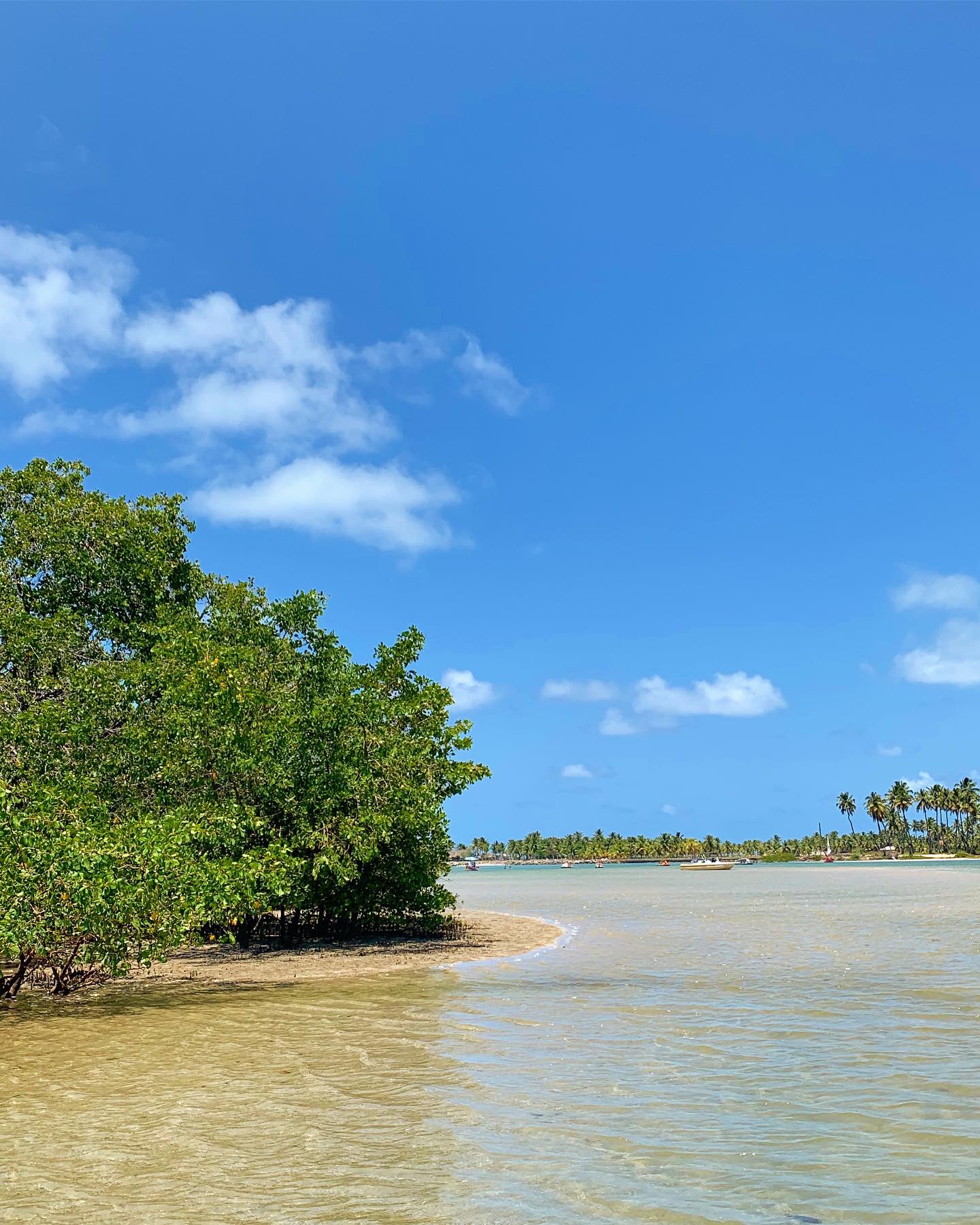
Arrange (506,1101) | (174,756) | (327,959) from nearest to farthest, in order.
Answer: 1. (506,1101)
2. (174,756)
3. (327,959)

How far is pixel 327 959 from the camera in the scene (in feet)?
80.3

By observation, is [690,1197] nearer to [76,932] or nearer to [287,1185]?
[287,1185]

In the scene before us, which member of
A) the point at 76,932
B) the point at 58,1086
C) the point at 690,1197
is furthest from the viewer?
the point at 76,932

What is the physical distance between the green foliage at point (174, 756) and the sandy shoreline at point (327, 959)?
102 centimetres

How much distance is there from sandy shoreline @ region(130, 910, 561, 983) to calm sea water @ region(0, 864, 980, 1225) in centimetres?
180

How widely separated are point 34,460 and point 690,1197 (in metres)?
29.3

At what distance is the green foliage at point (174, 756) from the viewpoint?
1692 centimetres

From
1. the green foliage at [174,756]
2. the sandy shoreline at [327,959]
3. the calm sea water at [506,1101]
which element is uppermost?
the green foliage at [174,756]

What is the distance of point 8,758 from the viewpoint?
2270 centimetres

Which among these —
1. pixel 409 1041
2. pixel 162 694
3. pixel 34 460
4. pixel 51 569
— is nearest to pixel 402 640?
pixel 162 694

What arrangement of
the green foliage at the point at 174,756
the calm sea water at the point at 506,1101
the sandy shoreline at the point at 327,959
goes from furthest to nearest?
the sandy shoreline at the point at 327,959 < the green foliage at the point at 174,756 < the calm sea water at the point at 506,1101

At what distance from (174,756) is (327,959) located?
6841mm

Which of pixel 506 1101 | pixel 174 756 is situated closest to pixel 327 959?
pixel 174 756

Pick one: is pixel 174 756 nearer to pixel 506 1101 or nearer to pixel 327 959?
pixel 327 959
